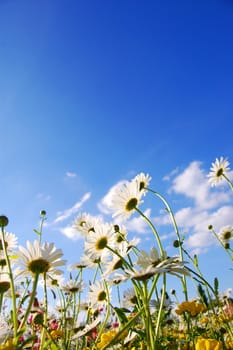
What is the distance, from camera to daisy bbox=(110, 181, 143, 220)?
1.76m

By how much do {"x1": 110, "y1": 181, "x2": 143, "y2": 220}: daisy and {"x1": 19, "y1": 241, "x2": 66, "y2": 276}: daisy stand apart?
81cm

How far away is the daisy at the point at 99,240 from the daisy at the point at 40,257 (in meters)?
0.55

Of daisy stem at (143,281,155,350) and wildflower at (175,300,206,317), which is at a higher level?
wildflower at (175,300,206,317)

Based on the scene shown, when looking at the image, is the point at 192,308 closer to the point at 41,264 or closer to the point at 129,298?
the point at 129,298

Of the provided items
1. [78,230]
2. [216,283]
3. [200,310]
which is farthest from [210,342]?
[78,230]

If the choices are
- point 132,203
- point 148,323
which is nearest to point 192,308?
point 132,203

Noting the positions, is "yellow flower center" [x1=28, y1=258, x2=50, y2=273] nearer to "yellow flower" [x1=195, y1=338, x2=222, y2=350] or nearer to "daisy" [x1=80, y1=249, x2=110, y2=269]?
"yellow flower" [x1=195, y1=338, x2=222, y2=350]

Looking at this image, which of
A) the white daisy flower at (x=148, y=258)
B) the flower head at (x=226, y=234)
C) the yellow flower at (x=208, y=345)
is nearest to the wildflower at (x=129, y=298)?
the white daisy flower at (x=148, y=258)

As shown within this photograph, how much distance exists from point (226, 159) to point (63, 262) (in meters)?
3.13

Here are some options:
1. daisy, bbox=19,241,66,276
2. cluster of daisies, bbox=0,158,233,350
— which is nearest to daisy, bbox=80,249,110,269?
cluster of daisies, bbox=0,158,233,350

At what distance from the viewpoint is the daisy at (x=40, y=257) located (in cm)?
91

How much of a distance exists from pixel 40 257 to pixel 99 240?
24.2 inches

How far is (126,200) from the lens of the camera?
1.84 m

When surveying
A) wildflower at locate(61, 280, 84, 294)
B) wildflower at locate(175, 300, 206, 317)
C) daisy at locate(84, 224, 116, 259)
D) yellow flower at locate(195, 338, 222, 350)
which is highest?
wildflower at locate(61, 280, 84, 294)
